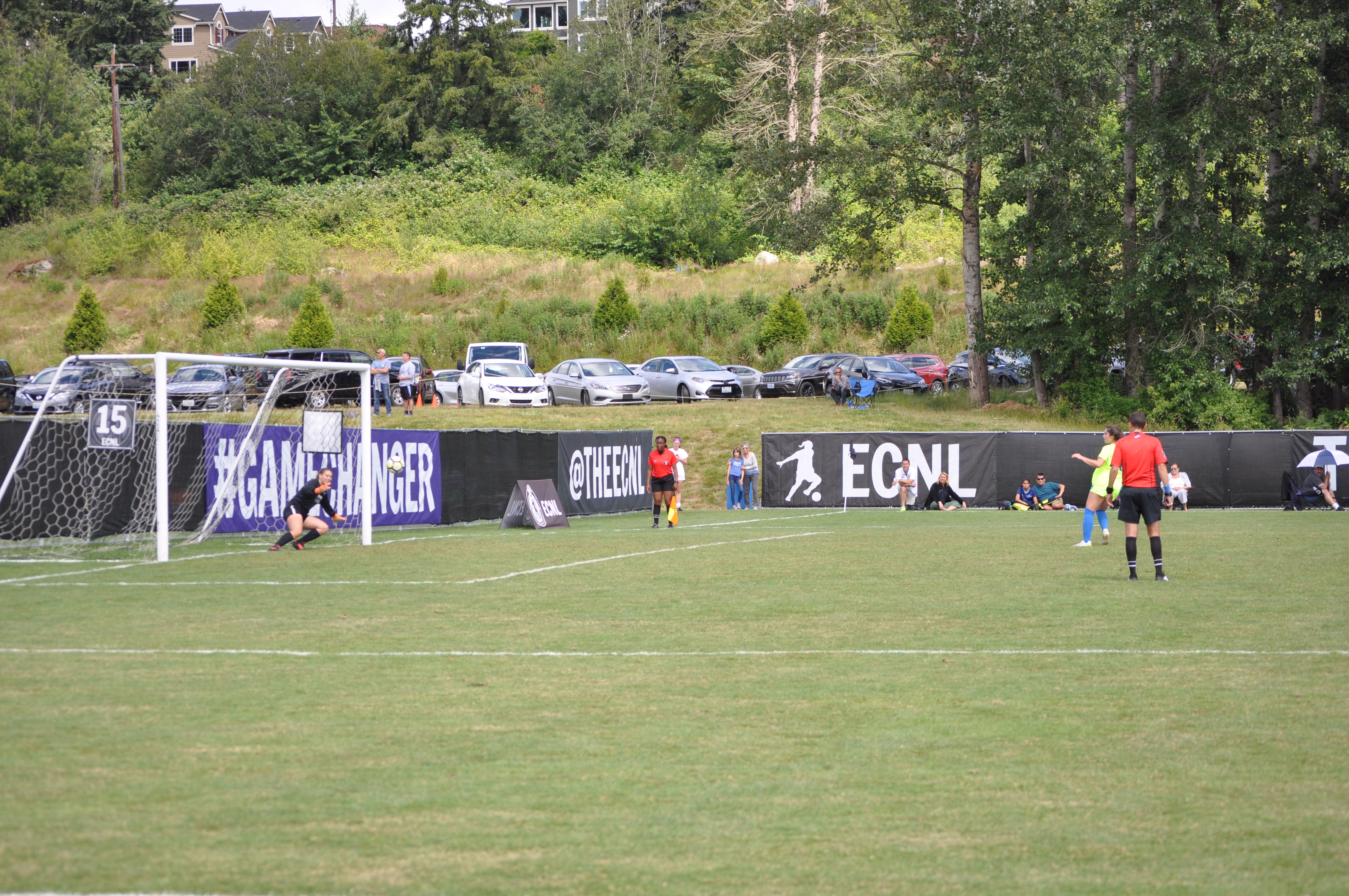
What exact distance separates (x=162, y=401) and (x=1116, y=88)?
106ft

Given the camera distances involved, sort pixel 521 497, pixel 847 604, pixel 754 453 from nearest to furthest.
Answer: pixel 847 604
pixel 521 497
pixel 754 453

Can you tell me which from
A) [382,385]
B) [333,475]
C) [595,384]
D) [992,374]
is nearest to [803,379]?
[595,384]

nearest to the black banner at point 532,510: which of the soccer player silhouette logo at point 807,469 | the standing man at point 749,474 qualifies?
the standing man at point 749,474

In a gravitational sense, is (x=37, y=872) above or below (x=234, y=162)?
below

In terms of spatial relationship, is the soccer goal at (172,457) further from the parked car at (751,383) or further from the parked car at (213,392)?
the parked car at (751,383)

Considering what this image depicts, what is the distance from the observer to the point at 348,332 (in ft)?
186

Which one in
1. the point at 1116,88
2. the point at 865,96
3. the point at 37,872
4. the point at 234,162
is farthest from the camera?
the point at 234,162

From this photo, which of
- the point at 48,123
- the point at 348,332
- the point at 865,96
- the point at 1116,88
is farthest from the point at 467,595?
the point at 48,123

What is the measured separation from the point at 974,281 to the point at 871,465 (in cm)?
1336

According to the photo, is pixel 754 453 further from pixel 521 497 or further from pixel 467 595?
pixel 467 595

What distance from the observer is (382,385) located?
39531mm

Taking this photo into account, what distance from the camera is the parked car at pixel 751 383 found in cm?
4828

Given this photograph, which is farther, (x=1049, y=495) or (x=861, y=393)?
(x=861, y=393)

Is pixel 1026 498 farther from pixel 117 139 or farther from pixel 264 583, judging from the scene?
pixel 117 139
